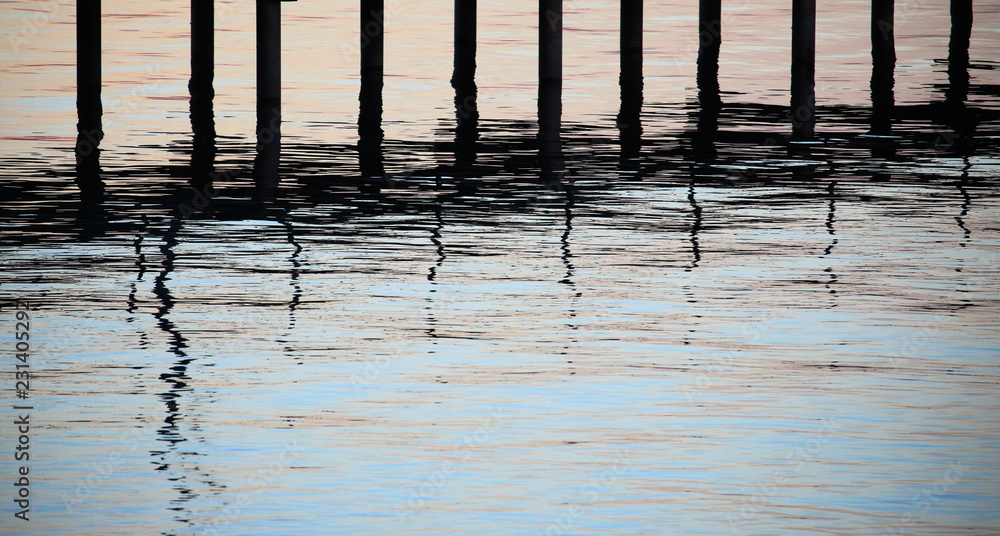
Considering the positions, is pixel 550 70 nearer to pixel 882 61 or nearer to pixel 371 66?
pixel 371 66

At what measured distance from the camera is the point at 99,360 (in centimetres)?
1080

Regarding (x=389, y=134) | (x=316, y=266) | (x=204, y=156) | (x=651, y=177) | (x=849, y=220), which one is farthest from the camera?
(x=389, y=134)

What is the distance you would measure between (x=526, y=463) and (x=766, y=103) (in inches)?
772

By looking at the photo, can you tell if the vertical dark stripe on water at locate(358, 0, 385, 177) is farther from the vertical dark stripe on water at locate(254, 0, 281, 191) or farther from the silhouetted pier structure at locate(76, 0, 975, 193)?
the vertical dark stripe on water at locate(254, 0, 281, 191)

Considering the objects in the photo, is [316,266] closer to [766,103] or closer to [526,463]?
[526,463]

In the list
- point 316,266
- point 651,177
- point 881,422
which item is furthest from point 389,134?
point 881,422

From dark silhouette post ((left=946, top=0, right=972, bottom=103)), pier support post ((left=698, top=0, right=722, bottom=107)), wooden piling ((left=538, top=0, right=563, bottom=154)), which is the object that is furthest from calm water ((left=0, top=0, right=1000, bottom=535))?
dark silhouette post ((left=946, top=0, right=972, bottom=103))

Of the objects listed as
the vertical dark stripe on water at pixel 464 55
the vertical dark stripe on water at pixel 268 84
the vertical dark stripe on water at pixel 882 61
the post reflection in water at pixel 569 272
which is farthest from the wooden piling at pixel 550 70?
the post reflection in water at pixel 569 272

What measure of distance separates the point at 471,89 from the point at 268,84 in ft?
26.7

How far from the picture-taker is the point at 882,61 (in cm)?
3177

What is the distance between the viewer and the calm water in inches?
332

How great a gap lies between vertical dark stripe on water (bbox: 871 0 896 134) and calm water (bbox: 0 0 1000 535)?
10.6 ft

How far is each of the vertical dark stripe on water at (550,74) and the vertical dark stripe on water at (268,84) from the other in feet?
11.8

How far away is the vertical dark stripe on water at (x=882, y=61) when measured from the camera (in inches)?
1063
